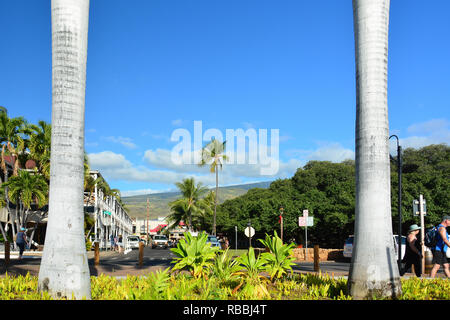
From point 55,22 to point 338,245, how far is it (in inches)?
1755

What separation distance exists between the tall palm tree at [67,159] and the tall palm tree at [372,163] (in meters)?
4.59

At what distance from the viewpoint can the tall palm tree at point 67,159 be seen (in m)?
7.50

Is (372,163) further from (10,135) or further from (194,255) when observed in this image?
(10,135)

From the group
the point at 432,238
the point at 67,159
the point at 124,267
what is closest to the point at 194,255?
the point at 67,159

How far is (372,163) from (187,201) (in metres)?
65.5

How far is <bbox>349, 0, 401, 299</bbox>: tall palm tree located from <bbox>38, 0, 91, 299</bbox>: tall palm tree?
459cm

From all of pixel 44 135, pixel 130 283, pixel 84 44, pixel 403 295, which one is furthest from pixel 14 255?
pixel 403 295

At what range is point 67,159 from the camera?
7672mm

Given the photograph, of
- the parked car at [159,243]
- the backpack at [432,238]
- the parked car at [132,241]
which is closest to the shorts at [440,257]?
the backpack at [432,238]

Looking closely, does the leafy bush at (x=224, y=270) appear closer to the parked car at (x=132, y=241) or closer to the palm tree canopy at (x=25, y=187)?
the palm tree canopy at (x=25, y=187)

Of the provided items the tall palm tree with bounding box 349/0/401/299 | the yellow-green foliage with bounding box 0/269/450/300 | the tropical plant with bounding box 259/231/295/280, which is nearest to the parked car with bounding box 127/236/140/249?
the yellow-green foliage with bounding box 0/269/450/300

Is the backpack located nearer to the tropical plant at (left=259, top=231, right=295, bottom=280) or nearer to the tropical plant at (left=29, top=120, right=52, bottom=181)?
the tropical plant at (left=259, top=231, right=295, bottom=280)
